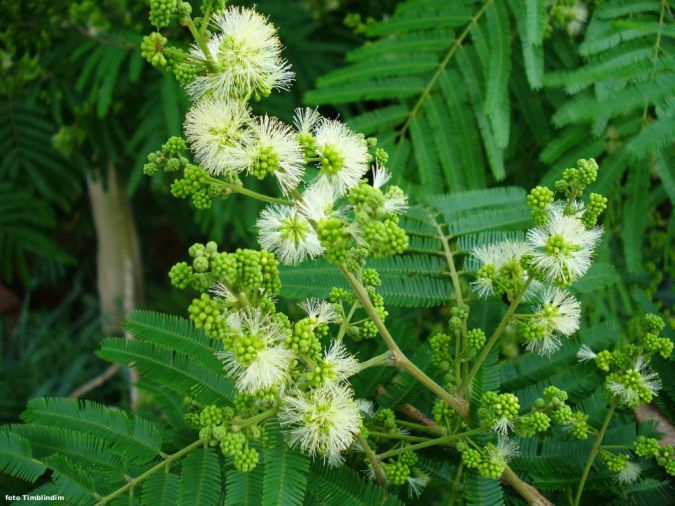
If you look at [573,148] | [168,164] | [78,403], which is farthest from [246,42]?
[573,148]

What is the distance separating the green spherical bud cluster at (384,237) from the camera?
1.24 meters

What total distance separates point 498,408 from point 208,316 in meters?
0.68

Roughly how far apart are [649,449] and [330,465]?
81 cm

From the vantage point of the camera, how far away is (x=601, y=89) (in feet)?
7.54

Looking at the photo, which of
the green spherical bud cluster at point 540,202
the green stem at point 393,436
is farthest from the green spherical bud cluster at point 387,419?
the green spherical bud cluster at point 540,202

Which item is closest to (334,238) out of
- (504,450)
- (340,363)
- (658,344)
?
(340,363)

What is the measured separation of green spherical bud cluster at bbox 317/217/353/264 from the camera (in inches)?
49.3

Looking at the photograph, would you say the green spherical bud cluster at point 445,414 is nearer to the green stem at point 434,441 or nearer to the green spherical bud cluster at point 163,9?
the green stem at point 434,441

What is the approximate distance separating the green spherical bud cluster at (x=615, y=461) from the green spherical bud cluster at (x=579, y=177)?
0.69m

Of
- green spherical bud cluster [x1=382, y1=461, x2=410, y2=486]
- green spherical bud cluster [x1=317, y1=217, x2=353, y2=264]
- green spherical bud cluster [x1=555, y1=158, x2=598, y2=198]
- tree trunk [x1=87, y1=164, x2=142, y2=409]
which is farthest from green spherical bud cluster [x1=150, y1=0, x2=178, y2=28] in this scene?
tree trunk [x1=87, y1=164, x2=142, y2=409]

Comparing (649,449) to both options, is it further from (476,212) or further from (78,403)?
(78,403)

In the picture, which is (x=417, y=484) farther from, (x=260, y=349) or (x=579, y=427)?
(x=260, y=349)

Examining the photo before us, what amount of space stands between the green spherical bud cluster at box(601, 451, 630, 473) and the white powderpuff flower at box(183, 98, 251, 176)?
1188mm

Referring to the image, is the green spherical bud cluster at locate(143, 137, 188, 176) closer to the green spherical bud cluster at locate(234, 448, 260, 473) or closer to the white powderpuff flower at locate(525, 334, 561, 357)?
the green spherical bud cluster at locate(234, 448, 260, 473)
